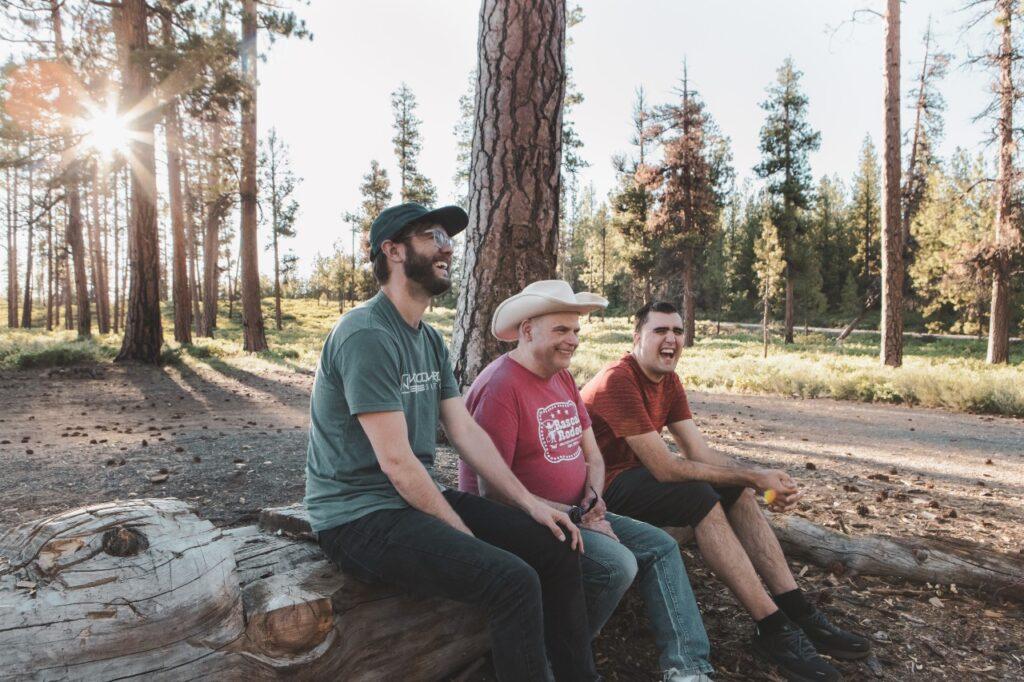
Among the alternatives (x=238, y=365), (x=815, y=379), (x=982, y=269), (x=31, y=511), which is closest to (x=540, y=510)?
(x=31, y=511)

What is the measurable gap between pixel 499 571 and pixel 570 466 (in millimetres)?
937

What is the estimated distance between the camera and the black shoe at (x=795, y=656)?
2.74 metres

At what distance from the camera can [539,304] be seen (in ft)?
9.87

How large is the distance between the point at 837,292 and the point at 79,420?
6278 centimetres

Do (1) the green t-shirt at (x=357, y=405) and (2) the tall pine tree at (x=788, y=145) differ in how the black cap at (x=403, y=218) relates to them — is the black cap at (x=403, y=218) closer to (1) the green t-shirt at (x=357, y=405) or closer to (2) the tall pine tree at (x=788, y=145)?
(1) the green t-shirt at (x=357, y=405)

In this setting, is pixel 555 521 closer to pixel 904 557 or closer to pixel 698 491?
pixel 698 491

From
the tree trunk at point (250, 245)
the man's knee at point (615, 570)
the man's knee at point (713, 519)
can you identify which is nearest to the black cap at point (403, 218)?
the man's knee at point (615, 570)

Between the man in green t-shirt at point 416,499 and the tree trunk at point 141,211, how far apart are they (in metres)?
13.7

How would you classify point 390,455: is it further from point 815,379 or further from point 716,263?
point 716,263

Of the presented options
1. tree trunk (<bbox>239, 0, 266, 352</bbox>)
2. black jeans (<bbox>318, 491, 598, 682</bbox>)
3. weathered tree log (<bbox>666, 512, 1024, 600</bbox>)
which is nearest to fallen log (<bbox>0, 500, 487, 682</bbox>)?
black jeans (<bbox>318, 491, 598, 682</bbox>)

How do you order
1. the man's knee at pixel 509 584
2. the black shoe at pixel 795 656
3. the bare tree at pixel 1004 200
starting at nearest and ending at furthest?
the man's knee at pixel 509 584 < the black shoe at pixel 795 656 < the bare tree at pixel 1004 200

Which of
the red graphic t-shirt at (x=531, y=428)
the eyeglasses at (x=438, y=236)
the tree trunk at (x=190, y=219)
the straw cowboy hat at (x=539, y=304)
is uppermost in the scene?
the tree trunk at (x=190, y=219)

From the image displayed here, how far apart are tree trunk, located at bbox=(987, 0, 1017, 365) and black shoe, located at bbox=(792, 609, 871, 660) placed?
18371 millimetres

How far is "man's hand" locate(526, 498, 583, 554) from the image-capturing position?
7.87 ft
